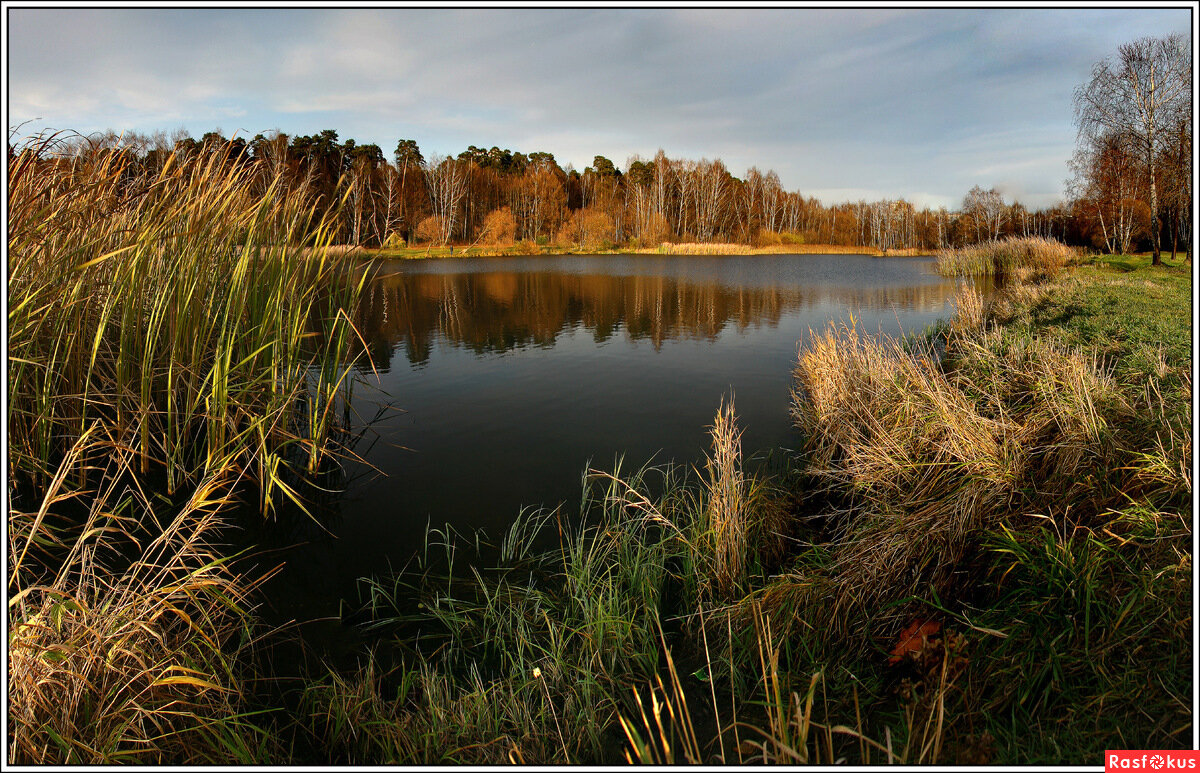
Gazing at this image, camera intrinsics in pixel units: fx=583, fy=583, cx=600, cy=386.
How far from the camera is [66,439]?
14.8 feet

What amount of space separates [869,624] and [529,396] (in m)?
6.15

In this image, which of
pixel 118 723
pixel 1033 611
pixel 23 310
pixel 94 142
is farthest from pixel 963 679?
pixel 94 142

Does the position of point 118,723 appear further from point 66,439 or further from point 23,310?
point 66,439

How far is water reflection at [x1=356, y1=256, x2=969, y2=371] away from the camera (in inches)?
517

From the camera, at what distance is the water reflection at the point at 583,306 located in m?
13.1

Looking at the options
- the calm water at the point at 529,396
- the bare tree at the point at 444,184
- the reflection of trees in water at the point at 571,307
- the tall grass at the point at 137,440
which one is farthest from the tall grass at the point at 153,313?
the bare tree at the point at 444,184

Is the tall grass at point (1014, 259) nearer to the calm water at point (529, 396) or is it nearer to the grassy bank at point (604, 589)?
the calm water at point (529, 396)

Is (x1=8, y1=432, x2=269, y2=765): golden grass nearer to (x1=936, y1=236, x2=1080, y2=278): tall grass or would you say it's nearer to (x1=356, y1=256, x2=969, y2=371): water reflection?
(x1=356, y1=256, x2=969, y2=371): water reflection

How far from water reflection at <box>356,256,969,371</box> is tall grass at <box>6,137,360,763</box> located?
152 inches

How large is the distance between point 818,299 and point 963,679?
18912 mm

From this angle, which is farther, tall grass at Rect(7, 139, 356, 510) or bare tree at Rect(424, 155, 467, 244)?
bare tree at Rect(424, 155, 467, 244)
